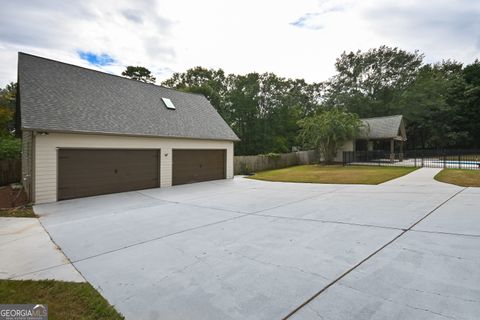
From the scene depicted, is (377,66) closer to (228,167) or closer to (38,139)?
(228,167)

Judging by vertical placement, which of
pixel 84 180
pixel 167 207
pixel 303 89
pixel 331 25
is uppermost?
pixel 303 89

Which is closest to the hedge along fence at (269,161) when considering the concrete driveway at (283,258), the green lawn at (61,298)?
the concrete driveway at (283,258)

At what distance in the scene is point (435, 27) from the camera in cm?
1327

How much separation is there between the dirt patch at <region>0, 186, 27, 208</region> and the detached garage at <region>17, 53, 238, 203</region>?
398 millimetres

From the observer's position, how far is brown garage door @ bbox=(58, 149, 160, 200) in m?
9.20

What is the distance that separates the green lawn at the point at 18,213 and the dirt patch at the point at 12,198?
0.71m

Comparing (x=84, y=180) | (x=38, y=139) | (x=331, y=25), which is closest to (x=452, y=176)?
(x=331, y=25)

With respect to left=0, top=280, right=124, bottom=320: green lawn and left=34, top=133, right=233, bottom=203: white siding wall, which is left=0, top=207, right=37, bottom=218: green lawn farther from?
left=0, top=280, right=124, bottom=320: green lawn

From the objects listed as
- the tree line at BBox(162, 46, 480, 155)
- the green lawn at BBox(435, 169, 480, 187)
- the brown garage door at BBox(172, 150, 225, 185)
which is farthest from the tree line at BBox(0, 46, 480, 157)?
the green lawn at BBox(435, 169, 480, 187)

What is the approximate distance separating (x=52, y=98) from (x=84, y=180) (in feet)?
11.5

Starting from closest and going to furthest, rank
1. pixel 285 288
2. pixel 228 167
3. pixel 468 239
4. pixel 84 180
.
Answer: pixel 285 288 < pixel 468 239 < pixel 84 180 < pixel 228 167

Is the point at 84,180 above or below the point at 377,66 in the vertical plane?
below

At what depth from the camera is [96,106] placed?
431 inches

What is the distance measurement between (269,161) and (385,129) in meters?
11.5
